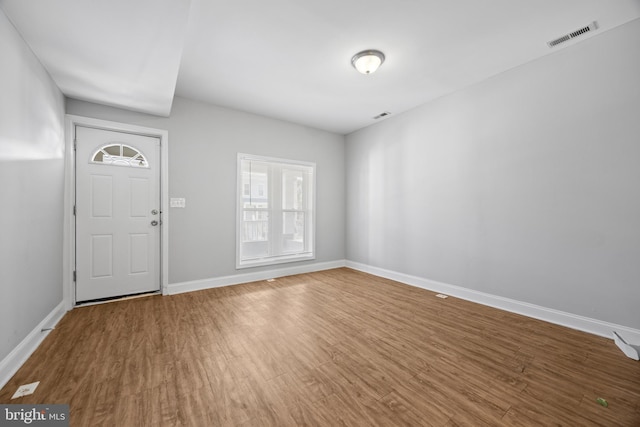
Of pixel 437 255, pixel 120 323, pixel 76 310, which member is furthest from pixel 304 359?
pixel 76 310

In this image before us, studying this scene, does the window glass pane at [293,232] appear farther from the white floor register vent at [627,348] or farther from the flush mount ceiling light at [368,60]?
the white floor register vent at [627,348]

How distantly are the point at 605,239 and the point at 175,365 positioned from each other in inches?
161

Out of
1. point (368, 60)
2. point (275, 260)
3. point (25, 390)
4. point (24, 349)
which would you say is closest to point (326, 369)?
point (25, 390)

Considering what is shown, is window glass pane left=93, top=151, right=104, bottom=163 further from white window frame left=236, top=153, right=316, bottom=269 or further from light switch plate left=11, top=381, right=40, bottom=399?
light switch plate left=11, top=381, right=40, bottom=399

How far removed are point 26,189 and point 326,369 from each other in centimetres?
295

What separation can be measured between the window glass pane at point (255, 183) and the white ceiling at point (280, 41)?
1.33 metres

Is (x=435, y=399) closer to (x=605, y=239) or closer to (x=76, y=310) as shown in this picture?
(x=605, y=239)

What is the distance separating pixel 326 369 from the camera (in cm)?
192

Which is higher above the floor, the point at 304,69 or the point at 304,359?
the point at 304,69

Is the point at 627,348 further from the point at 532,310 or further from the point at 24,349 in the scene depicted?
the point at 24,349

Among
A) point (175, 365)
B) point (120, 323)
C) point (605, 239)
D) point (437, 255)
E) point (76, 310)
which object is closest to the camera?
point (175, 365)

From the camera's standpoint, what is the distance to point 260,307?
3.20 m

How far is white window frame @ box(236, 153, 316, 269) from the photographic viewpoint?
429 centimetres

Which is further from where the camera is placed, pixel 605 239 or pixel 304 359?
pixel 605 239
